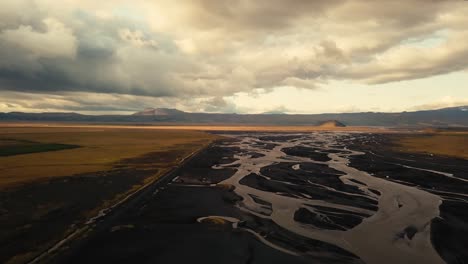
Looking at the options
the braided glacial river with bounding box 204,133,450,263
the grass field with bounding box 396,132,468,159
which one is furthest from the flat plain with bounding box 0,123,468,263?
the grass field with bounding box 396,132,468,159

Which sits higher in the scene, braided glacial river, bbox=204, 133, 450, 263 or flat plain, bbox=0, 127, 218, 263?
flat plain, bbox=0, 127, 218, 263

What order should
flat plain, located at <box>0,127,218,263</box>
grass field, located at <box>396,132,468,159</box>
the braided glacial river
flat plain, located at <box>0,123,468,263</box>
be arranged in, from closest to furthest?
flat plain, located at <box>0,123,468,263</box> → the braided glacial river → flat plain, located at <box>0,127,218,263</box> → grass field, located at <box>396,132,468,159</box>

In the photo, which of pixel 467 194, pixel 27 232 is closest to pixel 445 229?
pixel 467 194

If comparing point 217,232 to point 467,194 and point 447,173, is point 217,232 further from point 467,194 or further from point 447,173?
point 447,173

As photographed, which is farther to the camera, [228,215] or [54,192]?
[54,192]

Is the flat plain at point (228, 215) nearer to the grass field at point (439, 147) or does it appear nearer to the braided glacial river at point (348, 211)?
the braided glacial river at point (348, 211)

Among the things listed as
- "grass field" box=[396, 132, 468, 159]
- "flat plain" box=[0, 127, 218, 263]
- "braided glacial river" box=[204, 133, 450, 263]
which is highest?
"flat plain" box=[0, 127, 218, 263]

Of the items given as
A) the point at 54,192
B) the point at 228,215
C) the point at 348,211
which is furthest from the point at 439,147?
the point at 54,192

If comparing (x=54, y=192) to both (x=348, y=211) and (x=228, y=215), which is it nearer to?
(x=228, y=215)

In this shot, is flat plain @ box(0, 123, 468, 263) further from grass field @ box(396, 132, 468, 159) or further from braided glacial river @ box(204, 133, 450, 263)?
grass field @ box(396, 132, 468, 159)

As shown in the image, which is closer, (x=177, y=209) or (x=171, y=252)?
(x=171, y=252)

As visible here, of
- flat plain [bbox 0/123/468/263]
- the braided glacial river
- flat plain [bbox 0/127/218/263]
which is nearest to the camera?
flat plain [bbox 0/123/468/263]
